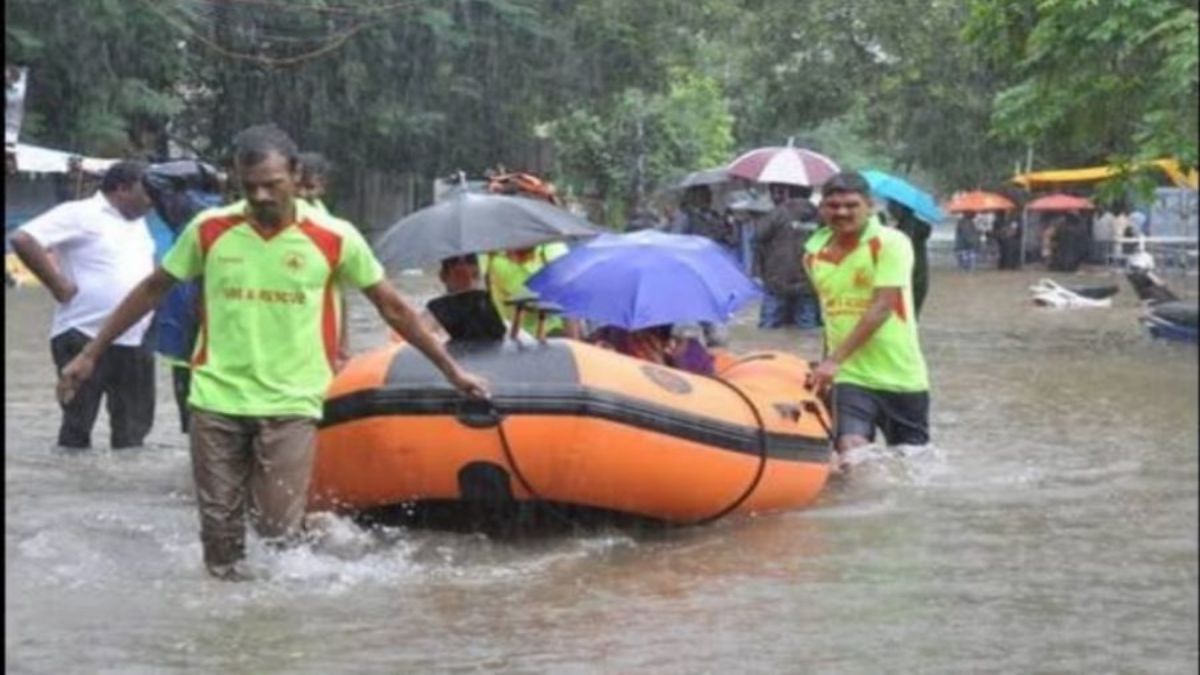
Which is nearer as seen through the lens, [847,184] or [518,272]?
[847,184]

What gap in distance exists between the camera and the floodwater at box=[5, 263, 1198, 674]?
18.3 feet

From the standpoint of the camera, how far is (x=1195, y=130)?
2.21m

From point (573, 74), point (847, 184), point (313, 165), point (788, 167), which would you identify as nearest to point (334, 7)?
point (313, 165)

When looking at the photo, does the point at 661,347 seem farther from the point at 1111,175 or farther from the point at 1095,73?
the point at 1095,73

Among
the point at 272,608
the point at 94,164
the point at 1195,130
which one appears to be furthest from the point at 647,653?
the point at 94,164

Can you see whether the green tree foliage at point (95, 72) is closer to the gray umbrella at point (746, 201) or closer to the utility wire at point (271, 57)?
the utility wire at point (271, 57)

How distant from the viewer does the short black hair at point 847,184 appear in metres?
8.17

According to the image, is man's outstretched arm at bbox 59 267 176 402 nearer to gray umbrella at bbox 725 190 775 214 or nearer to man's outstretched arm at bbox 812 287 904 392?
man's outstretched arm at bbox 812 287 904 392

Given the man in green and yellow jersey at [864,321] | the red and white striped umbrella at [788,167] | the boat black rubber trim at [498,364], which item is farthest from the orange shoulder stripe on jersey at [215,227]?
→ the red and white striped umbrella at [788,167]

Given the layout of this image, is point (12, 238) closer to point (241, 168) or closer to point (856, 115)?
point (241, 168)

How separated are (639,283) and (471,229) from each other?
0.64 meters

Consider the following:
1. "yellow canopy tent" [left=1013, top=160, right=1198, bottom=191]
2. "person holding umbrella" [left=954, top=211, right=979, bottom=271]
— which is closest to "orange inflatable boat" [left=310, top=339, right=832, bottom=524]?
"yellow canopy tent" [left=1013, top=160, right=1198, bottom=191]

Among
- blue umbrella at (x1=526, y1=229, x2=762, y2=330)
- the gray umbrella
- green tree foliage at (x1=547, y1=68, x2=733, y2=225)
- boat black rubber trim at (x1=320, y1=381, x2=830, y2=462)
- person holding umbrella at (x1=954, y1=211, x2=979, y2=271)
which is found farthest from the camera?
person holding umbrella at (x1=954, y1=211, x2=979, y2=271)

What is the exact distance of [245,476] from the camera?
638cm
